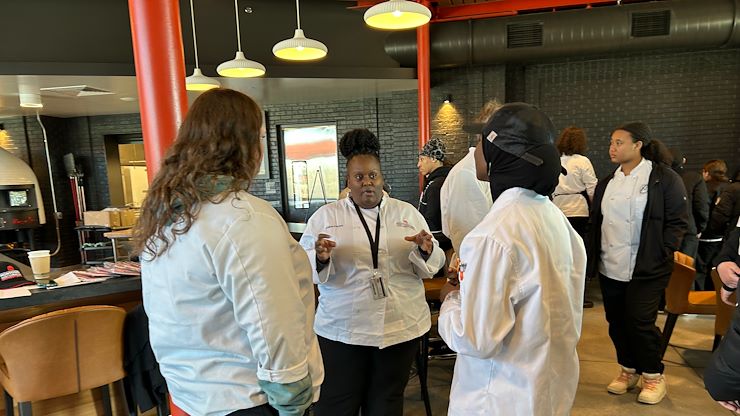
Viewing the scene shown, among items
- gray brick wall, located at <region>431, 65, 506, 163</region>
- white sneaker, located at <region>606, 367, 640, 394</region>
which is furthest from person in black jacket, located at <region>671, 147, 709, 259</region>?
gray brick wall, located at <region>431, 65, 506, 163</region>

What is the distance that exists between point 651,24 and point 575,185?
2547 mm

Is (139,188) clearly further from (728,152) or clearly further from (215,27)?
(728,152)

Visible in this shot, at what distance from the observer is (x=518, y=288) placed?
117 cm

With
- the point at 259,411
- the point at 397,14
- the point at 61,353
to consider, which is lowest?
Answer: the point at 61,353

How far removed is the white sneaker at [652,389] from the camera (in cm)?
280

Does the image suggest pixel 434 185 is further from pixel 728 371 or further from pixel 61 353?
pixel 61 353

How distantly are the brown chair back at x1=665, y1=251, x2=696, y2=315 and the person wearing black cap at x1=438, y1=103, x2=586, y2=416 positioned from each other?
2.36 m

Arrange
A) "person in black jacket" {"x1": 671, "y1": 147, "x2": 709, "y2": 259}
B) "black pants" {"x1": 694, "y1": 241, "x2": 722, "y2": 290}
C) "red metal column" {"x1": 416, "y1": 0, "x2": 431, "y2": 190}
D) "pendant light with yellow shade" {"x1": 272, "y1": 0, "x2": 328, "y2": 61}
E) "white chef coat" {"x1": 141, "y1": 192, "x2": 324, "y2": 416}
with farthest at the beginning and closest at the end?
"red metal column" {"x1": 416, "y1": 0, "x2": 431, "y2": 190} → "black pants" {"x1": 694, "y1": 241, "x2": 722, "y2": 290} → "person in black jacket" {"x1": 671, "y1": 147, "x2": 709, "y2": 259} → "pendant light with yellow shade" {"x1": 272, "y1": 0, "x2": 328, "y2": 61} → "white chef coat" {"x1": 141, "y1": 192, "x2": 324, "y2": 416}

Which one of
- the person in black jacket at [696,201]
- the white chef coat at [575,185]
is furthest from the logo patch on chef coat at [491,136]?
the person in black jacket at [696,201]

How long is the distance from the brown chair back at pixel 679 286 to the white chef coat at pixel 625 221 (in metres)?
0.64

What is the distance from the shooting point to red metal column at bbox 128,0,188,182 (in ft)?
6.13

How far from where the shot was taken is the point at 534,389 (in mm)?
1202

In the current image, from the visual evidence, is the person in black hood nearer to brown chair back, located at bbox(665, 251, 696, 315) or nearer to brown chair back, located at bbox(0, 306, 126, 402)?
brown chair back, located at bbox(0, 306, 126, 402)

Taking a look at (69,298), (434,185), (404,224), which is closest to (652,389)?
(434,185)
